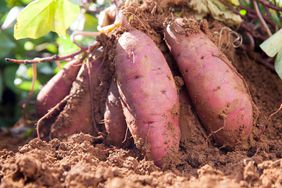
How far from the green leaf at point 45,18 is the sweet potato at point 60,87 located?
0.13 m

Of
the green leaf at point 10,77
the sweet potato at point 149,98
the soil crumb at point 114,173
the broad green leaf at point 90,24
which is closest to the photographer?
the soil crumb at point 114,173

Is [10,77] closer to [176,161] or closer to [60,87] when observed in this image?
[60,87]

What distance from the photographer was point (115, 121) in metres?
Answer: 1.37

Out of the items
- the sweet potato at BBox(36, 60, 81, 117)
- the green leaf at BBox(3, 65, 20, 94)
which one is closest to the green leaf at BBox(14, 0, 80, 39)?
the sweet potato at BBox(36, 60, 81, 117)

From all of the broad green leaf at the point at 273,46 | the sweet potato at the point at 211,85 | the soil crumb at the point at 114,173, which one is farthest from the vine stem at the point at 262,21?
the soil crumb at the point at 114,173

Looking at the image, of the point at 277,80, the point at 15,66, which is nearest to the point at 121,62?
the point at 277,80

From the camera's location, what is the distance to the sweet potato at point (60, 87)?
1.63 metres

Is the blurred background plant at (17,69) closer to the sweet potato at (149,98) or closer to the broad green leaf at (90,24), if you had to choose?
the broad green leaf at (90,24)

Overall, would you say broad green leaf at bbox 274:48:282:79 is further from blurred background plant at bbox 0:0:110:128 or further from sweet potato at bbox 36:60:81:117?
blurred background plant at bbox 0:0:110:128

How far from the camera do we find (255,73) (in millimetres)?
1690

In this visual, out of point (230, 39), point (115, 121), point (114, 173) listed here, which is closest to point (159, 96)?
point (115, 121)

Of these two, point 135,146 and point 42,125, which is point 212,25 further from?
point 42,125

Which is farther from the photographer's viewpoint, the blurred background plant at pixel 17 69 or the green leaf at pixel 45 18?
the blurred background plant at pixel 17 69

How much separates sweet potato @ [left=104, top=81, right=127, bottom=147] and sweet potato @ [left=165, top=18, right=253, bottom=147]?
8.8 inches
